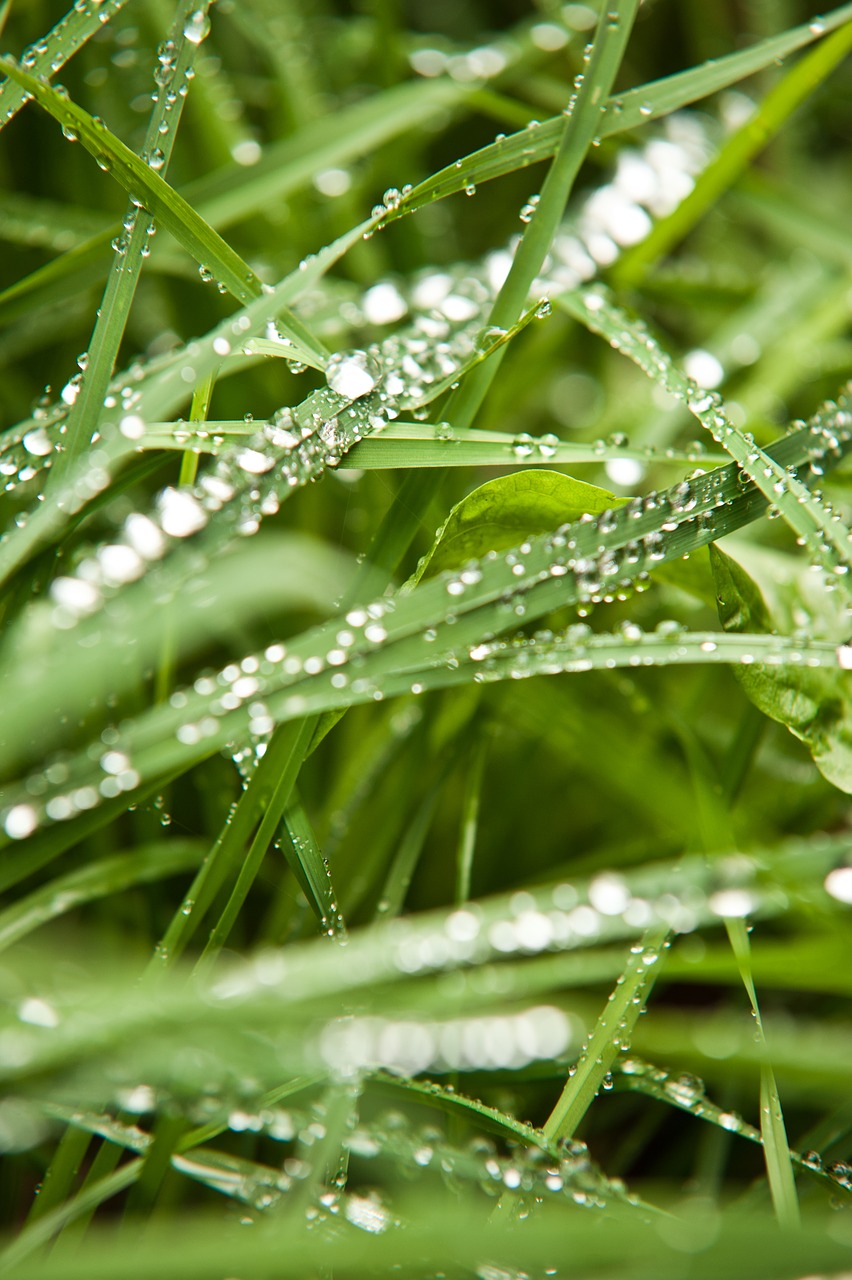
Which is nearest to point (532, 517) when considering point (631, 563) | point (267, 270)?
point (631, 563)

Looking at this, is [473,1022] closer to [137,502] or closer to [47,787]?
[47,787]

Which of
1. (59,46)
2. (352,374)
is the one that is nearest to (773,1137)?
(352,374)

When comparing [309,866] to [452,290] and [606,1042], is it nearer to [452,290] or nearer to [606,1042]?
[606,1042]

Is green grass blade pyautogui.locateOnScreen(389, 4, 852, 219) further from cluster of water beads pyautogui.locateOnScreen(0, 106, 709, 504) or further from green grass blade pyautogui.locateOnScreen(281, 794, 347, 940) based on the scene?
green grass blade pyautogui.locateOnScreen(281, 794, 347, 940)

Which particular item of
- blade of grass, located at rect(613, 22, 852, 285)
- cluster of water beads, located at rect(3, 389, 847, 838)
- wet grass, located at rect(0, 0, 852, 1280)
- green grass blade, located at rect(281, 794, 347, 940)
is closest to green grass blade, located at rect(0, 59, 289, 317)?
wet grass, located at rect(0, 0, 852, 1280)

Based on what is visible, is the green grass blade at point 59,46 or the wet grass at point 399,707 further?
the green grass blade at point 59,46

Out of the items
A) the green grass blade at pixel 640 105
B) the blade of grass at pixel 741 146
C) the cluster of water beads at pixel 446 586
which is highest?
the blade of grass at pixel 741 146

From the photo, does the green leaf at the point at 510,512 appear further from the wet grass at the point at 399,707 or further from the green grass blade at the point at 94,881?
the green grass blade at the point at 94,881

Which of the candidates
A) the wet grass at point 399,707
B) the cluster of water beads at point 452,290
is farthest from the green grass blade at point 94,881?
the cluster of water beads at point 452,290

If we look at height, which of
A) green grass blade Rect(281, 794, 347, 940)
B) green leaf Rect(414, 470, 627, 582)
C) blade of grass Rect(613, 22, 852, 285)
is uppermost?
blade of grass Rect(613, 22, 852, 285)
